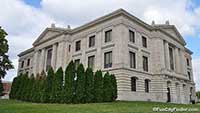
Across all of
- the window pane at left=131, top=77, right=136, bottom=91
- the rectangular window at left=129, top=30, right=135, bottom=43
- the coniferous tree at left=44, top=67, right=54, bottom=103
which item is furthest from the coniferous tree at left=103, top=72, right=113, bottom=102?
the rectangular window at left=129, top=30, right=135, bottom=43

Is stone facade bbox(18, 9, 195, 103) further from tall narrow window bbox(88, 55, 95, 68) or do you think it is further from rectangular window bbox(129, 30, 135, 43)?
tall narrow window bbox(88, 55, 95, 68)

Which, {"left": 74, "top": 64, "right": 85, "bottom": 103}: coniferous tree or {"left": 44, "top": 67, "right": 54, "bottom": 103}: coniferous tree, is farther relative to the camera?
{"left": 44, "top": 67, "right": 54, "bottom": 103}: coniferous tree

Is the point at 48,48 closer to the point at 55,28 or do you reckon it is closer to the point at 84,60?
the point at 55,28

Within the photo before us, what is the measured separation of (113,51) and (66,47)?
1115 centimetres

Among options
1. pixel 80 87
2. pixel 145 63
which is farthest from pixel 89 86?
pixel 145 63

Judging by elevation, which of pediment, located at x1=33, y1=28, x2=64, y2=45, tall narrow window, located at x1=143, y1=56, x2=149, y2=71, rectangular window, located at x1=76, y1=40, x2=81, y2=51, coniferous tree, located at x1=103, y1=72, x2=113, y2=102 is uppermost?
pediment, located at x1=33, y1=28, x2=64, y2=45

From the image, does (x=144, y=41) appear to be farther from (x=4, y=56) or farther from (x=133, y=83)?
(x=4, y=56)

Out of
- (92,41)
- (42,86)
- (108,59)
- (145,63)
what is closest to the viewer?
(42,86)

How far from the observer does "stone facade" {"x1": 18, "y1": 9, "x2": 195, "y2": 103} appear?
2959cm

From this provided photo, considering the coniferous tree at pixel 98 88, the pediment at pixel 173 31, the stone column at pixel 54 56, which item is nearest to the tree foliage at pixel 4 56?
the stone column at pixel 54 56

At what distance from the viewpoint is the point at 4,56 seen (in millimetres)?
33812

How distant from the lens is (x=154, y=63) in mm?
34719

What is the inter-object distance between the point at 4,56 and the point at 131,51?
19662 mm

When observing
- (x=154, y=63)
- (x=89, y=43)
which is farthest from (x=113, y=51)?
(x=154, y=63)
